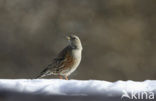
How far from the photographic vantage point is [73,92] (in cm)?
172

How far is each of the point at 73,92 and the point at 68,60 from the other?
162 centimetres

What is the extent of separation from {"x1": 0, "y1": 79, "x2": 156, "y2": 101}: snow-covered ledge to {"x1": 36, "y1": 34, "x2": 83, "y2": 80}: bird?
138 cm

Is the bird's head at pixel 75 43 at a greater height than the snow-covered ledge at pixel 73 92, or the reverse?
the bird's head at pixel 75 43

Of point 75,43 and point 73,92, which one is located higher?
point 75,43

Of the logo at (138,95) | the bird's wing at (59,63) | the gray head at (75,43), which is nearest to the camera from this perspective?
the logo at (138,95)

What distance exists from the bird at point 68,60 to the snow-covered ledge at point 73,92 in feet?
4.54

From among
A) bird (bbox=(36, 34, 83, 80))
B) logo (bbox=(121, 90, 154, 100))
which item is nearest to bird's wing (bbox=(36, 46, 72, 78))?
bird (bbox=(36, 34, 83, 80))

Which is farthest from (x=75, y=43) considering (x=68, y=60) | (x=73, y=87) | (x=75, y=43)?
(x=73, y=87)

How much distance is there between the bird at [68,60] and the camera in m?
3.22

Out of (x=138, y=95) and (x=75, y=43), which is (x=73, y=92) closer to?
(x=138, y=95)

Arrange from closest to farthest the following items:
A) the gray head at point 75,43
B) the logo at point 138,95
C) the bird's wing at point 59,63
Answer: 1. the logo at point 138,95
2. the gray head at point 75,43
3. the bird's wing at point 59,63

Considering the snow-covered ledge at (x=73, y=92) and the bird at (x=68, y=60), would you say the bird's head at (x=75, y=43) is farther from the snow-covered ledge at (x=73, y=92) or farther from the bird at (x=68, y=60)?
the snow-covered ledge at (x=73, y=92)

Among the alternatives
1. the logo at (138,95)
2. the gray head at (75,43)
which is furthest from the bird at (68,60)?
the logo at (138,95)

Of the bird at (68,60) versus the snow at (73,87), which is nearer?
the snow at (73,87)
